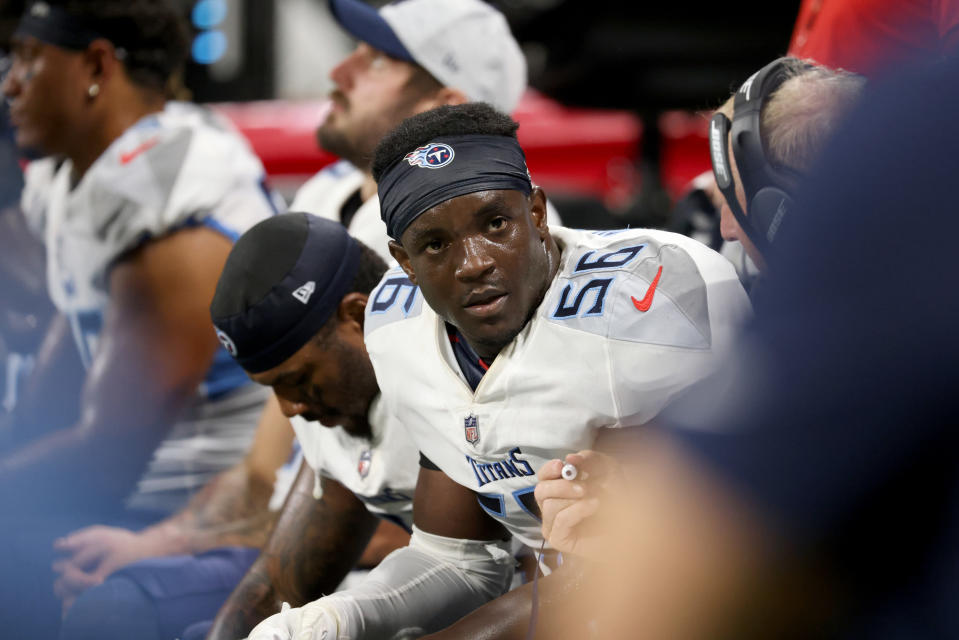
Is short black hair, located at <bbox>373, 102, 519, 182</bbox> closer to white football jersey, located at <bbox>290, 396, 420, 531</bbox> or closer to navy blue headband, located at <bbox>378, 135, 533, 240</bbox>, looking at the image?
navy blue headband, located at <bbox>378, 135, 533, 240</bbox>

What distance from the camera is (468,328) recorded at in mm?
1258

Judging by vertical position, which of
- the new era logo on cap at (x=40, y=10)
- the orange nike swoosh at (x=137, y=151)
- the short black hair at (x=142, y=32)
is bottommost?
the orange nike swoosh at (x=137, y=151)

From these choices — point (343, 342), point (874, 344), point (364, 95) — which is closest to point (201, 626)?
point (343, 342)

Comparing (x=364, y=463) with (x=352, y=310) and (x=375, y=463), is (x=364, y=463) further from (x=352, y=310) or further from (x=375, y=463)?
(x=352, y=310)

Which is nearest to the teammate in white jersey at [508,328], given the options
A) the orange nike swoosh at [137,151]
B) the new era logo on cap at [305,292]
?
the new era logo on cap at [305,292]

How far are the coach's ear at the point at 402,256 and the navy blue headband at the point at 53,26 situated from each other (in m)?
1.55

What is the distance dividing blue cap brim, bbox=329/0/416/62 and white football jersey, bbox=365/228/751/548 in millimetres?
1116

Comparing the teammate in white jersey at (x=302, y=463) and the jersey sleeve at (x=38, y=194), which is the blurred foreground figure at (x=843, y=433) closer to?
the teammate in white jersey at (x=302, y=463)

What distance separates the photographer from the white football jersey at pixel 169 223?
7.65ft

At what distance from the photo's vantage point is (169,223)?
2.32 metres

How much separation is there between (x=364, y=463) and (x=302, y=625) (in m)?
0.39

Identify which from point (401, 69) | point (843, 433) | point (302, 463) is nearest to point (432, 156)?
point (843, 433)

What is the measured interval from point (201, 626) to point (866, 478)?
1.29m

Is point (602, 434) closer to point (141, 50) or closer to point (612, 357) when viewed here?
point (612, 357)
